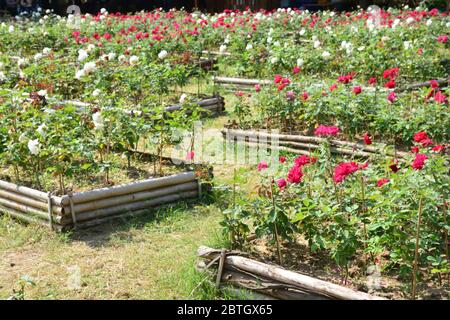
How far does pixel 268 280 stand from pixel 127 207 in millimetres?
2050

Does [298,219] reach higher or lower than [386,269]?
higher

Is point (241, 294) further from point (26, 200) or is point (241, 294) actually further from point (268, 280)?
point (26, 200)

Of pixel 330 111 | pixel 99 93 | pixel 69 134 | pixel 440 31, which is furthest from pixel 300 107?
pixel 440 31

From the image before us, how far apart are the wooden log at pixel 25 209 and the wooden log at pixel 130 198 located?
216 millimetres

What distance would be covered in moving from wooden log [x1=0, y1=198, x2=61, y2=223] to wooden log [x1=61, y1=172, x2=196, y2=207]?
0.23 meters

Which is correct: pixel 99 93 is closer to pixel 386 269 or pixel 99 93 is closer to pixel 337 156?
pixel 337 156

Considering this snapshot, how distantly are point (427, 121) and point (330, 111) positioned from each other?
1.06 metres

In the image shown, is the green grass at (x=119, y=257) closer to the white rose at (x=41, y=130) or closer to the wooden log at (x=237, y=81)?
the white rose at (x=41, y=130)

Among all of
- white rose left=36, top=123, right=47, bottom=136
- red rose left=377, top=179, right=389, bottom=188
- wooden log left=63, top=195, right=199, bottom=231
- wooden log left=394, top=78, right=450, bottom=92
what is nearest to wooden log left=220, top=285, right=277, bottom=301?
red rose left=377, top=179, right=389, bottom=188

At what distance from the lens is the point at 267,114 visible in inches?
325

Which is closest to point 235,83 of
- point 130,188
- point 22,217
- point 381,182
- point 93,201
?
point 130,188

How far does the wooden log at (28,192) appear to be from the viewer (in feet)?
18.2

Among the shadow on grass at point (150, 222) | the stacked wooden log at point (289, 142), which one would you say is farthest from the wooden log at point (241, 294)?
the stacked wooden log at point (289, 142)
